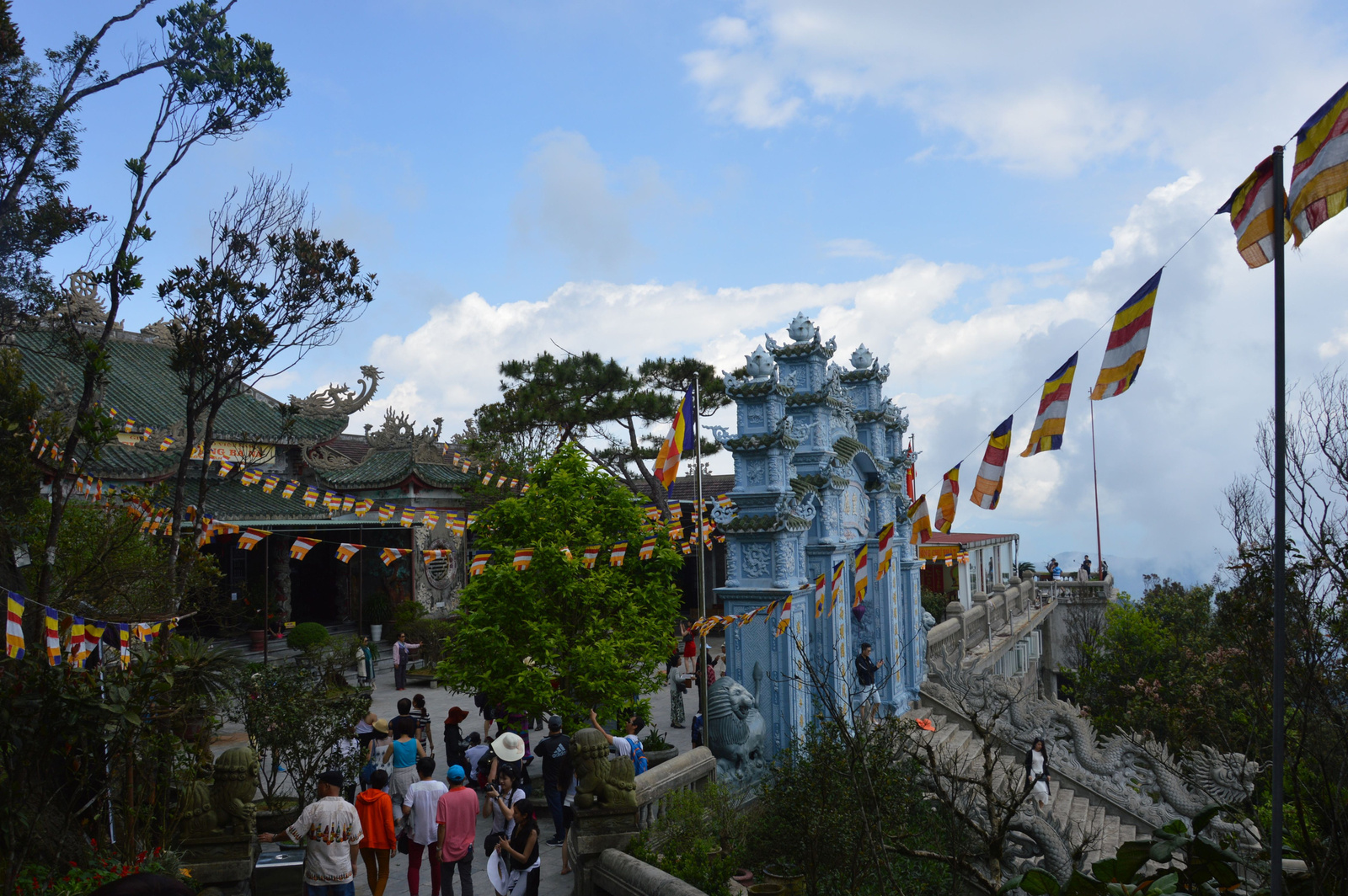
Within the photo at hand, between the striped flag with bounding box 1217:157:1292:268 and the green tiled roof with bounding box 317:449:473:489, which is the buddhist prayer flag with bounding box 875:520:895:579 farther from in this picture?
the green tiled roof with bounding box 317:449:473:489

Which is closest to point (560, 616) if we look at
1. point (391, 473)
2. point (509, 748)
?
point (509, 748)

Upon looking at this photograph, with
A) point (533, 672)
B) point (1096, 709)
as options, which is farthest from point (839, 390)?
point (1096, 709)

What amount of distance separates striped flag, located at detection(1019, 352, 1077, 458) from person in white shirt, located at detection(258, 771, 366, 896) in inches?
270

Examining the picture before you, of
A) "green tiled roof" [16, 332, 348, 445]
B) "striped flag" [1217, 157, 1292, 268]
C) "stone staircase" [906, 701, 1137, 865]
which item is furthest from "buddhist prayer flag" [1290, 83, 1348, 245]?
"green tiled roof" [16, 332, 348, 445]

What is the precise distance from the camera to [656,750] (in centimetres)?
1537

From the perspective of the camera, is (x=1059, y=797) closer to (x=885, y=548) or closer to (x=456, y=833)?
(x=885, y=548)

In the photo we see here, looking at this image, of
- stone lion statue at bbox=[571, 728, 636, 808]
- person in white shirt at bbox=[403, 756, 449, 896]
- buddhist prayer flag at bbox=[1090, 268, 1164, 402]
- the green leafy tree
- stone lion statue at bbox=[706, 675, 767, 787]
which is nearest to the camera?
buddhist prayer flag at bbox=[1090, 268, 1164, 402]

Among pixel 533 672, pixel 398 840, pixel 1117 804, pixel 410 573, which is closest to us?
pixel 398 840

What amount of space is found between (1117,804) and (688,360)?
19939mm

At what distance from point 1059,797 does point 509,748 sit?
1062 cm

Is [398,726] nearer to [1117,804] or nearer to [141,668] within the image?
[141,668]

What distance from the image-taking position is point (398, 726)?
10.8 meters

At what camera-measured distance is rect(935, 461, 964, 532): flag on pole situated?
11141mm

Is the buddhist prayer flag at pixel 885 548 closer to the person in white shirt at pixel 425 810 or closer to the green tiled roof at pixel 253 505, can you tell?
the person in white shirt at pixel 425 810
